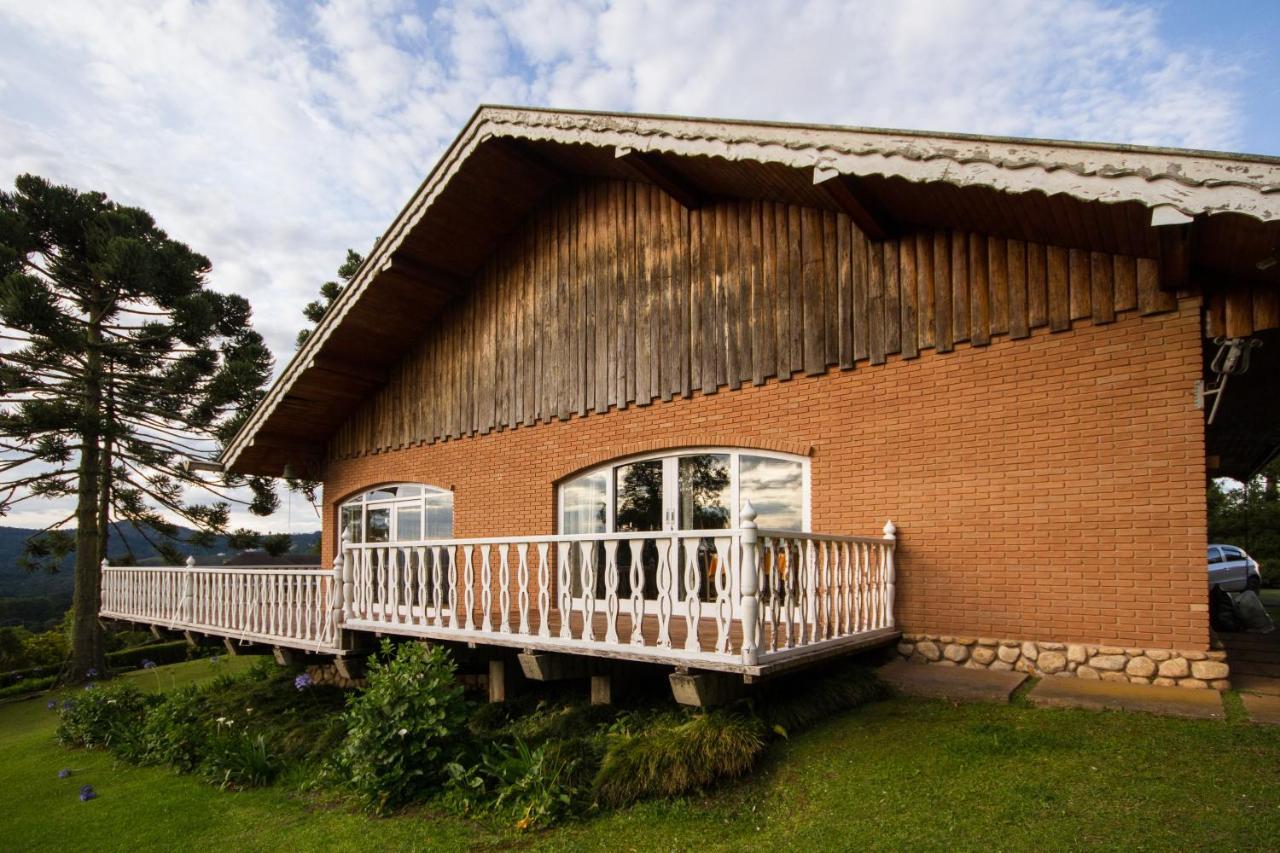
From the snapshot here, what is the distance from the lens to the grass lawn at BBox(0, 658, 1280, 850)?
4.06m

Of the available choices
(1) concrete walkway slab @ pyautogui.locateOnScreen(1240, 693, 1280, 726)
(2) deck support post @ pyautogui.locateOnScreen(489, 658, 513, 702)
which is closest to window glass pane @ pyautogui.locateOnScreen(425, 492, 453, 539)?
(2) deck support post @ pyautogui.locateOnScreen(489, 658, 513, 702)

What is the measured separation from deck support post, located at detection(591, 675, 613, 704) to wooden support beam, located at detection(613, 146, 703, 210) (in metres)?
5.21

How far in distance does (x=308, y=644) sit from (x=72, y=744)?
4.27m

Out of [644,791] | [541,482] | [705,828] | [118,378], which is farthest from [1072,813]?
[118,378]

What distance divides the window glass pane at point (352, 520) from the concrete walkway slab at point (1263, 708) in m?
13.0

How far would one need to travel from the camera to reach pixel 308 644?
980 cm

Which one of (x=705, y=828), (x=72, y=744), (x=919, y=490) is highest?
(x=919, y=490)

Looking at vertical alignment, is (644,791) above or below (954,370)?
below

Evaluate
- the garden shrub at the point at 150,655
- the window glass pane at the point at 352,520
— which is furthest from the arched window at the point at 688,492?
the garden shrub at the point at 150,655

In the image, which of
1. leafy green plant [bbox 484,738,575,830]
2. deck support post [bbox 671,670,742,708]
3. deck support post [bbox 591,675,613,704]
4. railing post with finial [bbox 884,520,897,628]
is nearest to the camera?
leafy green plant [bbox 484,738,575,830]

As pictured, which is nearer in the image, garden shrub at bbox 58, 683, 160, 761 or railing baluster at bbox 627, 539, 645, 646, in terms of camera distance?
railing baluster at bbox 627, 539, 645, 646

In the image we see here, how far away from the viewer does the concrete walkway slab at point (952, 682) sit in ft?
20.3

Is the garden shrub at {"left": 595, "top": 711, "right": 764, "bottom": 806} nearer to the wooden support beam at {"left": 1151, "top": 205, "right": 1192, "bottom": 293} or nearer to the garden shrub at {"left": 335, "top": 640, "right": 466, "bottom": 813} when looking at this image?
the garden shrub at {"left": 335, "top": 640, "right": 466, "bottom": 813}

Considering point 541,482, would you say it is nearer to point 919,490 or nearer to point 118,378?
point 919,490
